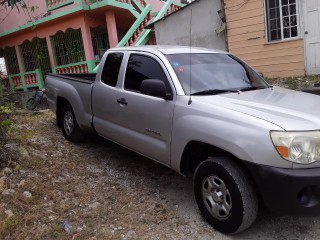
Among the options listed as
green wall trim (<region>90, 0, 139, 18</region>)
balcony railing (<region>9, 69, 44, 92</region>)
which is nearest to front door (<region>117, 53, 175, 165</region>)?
green wall trim (<region>90, 0, 139, 18</region>)

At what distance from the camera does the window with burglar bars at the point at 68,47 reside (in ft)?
47.0

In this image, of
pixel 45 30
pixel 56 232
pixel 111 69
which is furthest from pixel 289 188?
pixel 45 30

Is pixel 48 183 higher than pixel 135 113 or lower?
lower

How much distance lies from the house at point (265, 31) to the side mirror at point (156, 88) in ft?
24.0

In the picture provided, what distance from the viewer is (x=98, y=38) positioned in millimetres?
14516

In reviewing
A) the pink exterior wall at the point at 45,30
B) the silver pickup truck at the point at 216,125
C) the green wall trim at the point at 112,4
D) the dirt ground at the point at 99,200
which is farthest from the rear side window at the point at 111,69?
the pink exterior wall at the point at 45,30

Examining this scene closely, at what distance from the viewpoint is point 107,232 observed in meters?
3.49

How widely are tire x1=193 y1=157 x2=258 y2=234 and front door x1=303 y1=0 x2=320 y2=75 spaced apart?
7.64 m

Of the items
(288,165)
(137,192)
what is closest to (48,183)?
(137,192)

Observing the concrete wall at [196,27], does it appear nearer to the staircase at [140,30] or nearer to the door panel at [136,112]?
the staircase at [140,30]

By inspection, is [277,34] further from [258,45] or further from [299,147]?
[299,147]

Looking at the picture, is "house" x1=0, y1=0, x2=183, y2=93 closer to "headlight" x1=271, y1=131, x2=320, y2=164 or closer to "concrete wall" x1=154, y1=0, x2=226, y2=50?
"concrete wall" x1=154, y1=0, x2=226, y2=50

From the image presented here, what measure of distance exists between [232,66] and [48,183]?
9.15ft

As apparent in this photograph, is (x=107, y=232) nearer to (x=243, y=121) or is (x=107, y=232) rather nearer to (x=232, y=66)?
(x=243, y=121)
